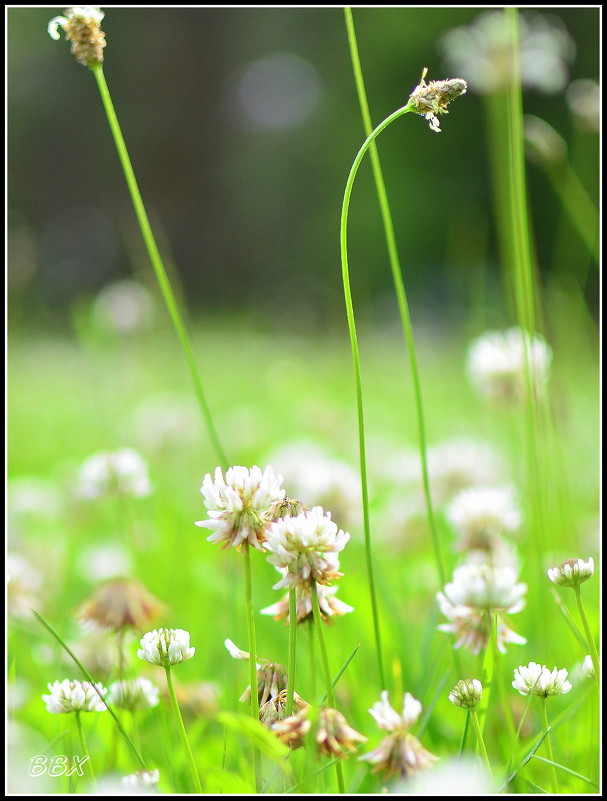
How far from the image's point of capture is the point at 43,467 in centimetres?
121

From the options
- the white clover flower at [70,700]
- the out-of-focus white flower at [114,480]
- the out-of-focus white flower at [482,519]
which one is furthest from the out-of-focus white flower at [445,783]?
the out-of-focus white flower at [114,480]

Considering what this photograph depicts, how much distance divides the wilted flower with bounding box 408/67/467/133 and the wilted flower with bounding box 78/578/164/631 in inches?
11.2

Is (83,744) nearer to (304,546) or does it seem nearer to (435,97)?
(304,546)

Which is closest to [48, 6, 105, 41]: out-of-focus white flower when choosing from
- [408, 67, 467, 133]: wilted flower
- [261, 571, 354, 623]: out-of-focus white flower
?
[408, 67, 467, 133]: wilted flower

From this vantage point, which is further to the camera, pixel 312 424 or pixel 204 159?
pixel 204 159

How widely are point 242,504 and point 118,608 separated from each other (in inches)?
6.6

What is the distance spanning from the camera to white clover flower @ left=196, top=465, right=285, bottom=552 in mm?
290

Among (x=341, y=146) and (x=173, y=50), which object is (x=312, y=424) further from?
(x=173, y=50)

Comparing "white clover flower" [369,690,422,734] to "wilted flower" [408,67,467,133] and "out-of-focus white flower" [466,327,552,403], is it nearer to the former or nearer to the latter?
"wilted flower" [408,67,467,133]

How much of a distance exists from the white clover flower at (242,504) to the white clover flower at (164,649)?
0.04 metres

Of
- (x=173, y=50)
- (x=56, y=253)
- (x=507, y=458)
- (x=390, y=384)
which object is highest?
(x=173, y=50)

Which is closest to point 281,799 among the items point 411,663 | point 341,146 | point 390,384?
point 411,663

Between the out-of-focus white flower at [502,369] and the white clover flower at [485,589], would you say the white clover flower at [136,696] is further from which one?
the out-of-focus white flower at [502,369]

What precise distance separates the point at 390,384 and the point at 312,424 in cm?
74
